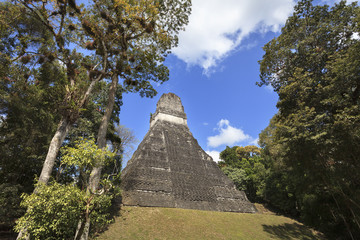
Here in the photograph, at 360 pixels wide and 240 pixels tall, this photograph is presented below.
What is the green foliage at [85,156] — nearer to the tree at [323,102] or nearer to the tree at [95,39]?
the tree at [95,39]

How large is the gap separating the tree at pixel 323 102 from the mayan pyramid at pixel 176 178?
5887mm

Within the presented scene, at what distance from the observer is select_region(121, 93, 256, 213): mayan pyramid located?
1166 cm

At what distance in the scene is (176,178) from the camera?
45.3ft

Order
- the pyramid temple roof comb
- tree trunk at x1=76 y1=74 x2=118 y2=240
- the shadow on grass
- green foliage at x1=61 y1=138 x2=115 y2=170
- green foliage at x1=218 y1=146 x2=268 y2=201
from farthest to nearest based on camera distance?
green foliage at x1=218 y1=146 x2=268 y2=201 → the pyramid temple roof comb → the shadow on grass → tree trunk at x1=76 y1=74 x2=118 y2=240 → green foliage at x1=61 y1=138 x2=115 y2=170

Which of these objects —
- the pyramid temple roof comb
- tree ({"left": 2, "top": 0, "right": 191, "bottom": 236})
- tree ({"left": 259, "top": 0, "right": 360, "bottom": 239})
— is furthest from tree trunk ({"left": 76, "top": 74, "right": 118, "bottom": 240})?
the pyramid temple roof comb

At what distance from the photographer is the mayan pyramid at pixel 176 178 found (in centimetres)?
1166

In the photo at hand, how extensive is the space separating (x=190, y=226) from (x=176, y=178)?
468cm

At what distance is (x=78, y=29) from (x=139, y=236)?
32.0 ft

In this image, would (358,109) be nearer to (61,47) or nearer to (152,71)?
(152,71)

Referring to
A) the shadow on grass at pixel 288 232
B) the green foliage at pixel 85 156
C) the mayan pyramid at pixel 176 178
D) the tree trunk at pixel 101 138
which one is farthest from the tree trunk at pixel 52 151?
the shadow on grass at pixel 288 232

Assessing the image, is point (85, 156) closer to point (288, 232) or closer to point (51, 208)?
point (51, 208)

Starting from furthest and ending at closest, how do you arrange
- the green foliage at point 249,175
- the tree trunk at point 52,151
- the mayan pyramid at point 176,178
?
1. the green foliage at point 249,175
2. the mayan pyramid at point 176,178
3. the tree trunk at point 52,151

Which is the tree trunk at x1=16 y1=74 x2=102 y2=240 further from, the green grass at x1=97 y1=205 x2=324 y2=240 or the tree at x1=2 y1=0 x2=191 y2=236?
the green grass at x1=97 y1=205 x2=324 y2=240

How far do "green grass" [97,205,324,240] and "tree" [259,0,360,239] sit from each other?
3249mm
